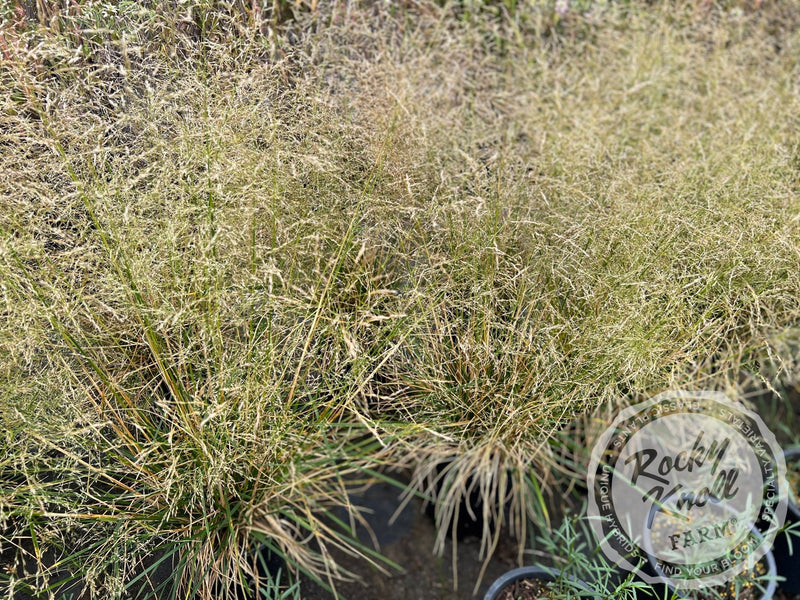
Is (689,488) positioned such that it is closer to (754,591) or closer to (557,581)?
(754,591)

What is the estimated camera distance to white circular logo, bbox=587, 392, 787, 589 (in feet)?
5.08

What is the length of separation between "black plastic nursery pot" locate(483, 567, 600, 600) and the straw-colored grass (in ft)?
0.85

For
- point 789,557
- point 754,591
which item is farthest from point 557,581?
point 789,557

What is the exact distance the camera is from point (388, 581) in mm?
1874

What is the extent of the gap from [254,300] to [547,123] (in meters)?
1.09

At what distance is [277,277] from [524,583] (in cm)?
85

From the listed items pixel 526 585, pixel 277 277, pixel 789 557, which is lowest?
pixel 789 557

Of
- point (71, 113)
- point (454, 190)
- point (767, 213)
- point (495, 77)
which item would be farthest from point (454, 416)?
point (495, 77)

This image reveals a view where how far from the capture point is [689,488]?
168 cm

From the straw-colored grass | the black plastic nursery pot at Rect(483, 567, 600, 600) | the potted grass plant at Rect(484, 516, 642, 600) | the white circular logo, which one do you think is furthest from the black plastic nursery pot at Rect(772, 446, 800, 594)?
the black plastic nursery pot at Rect(483, 567, 600, 600)

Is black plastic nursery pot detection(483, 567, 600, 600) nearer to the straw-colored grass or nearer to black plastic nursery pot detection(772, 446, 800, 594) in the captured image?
the straw-colored grass

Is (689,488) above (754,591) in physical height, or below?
above

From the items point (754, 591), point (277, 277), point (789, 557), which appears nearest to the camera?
point (277, 277)

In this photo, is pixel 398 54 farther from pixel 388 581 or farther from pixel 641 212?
pixel 388 581
